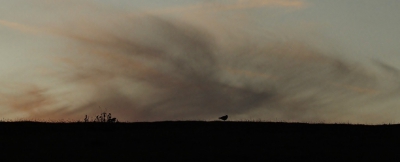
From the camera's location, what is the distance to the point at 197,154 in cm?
2791

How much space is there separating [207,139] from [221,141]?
0.86 meters

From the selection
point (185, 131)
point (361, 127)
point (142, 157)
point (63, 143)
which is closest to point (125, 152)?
point (142, 157)

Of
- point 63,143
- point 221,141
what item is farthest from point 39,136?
point 221,141

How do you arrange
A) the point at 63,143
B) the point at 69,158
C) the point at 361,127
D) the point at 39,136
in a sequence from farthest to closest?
the point at 361,127 → the point at 39,136 → the point at 63,143 → the point at 69,158

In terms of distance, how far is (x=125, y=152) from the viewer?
28.5 m

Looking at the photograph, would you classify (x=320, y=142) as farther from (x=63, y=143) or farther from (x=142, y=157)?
(x=63, y=143)

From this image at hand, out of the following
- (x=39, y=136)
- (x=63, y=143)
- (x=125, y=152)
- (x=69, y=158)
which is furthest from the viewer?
(x=39, y=136)

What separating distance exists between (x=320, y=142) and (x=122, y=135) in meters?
11.0

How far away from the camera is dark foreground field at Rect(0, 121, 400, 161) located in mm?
27719

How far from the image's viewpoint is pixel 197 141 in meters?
32.0

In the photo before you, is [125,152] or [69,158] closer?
[69,158]

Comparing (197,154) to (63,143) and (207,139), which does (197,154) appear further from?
(63,143)

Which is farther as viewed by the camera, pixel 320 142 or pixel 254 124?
pixel 254 124

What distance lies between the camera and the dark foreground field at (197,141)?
27719mm
